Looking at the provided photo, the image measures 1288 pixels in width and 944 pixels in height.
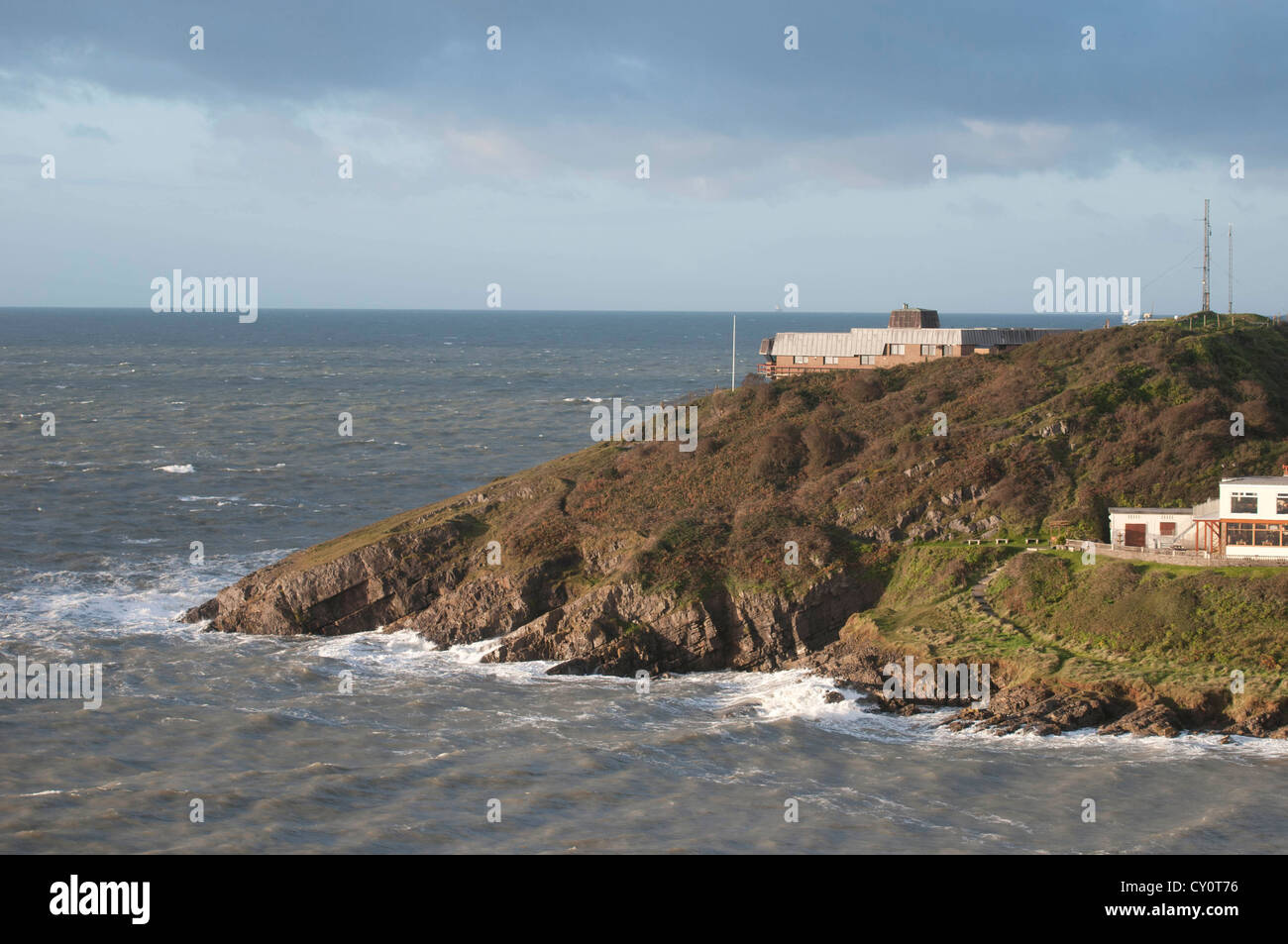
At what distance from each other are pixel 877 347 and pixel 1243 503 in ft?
102

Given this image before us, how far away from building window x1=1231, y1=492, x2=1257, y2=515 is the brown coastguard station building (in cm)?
2663

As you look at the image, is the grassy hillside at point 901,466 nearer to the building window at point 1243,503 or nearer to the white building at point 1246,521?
the white building at point 1246,521

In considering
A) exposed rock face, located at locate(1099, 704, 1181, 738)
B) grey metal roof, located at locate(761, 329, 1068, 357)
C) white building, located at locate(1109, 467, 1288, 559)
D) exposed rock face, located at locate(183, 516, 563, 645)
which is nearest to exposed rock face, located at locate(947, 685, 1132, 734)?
exposed rock face, located at locate(1099, 704, 1181, 738)

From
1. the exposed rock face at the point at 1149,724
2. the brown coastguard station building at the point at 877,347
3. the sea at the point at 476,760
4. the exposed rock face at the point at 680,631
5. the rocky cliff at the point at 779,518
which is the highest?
the brown coastguard station building at the point at 877,347

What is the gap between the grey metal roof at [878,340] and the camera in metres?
71.8

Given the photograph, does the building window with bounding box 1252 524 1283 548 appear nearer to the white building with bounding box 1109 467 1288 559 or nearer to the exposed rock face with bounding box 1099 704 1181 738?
the white building with bounding box 1109 467 1288 559

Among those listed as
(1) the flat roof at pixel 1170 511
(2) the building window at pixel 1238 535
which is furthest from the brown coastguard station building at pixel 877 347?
(2) the building window at pixel 1238 535

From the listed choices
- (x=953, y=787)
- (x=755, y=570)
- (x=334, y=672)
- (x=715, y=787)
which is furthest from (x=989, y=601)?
(x=334, y=672)

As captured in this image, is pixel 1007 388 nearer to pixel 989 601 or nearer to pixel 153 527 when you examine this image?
pixel 989 601

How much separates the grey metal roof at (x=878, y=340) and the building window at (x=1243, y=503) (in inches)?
1104

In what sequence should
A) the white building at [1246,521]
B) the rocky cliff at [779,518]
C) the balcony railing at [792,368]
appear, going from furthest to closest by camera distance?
the balcony railing at [792,368]
the rocky cliff at [779,518]
the white building at [1246,521]

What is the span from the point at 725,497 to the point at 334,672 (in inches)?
753

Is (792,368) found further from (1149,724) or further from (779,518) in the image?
(1149,724)

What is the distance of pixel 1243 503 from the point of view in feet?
145
